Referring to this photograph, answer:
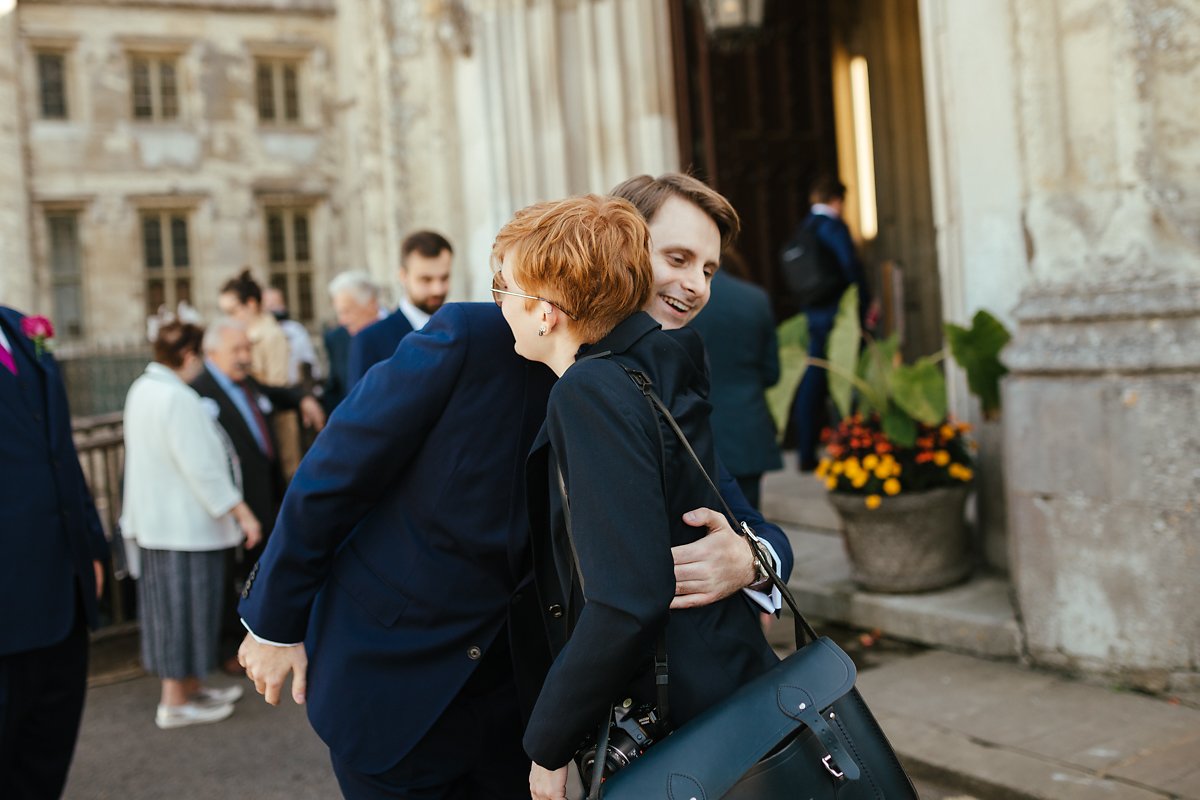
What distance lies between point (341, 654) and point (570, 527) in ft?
2.21

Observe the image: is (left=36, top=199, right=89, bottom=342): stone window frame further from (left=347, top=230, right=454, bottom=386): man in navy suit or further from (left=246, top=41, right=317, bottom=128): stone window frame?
(left=347, top=230, right=454, bottom=386): man in navy suit

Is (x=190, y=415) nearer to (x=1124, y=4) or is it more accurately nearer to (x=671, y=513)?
(x=671, y=513)

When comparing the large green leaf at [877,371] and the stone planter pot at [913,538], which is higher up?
the large green leaf at [877,371]

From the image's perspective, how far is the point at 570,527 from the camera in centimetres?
166

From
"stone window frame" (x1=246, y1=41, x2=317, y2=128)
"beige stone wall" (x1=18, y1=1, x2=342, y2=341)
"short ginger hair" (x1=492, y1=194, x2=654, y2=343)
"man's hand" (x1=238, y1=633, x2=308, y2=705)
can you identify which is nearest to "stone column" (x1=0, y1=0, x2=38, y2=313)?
"beige stone wall" (x1=18, y1=1, x2=342, y2=341)

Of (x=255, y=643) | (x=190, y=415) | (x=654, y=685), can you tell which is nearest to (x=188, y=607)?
(x=190, y=415)

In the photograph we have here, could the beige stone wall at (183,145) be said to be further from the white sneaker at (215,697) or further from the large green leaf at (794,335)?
the large green leaf at (794,335)

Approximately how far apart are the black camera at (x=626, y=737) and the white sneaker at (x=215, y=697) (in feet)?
12.7

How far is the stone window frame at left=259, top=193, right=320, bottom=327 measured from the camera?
21.8 metres

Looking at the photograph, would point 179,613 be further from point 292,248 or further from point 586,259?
point 292,248

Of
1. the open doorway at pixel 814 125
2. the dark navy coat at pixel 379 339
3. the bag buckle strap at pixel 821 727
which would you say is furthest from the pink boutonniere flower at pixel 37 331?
the open doorway at pixel 814 125

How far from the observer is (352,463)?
1.96 m

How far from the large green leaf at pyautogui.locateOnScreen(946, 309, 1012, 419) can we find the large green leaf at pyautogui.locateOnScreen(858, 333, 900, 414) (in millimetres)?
364

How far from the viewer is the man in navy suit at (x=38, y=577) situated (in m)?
3.13
